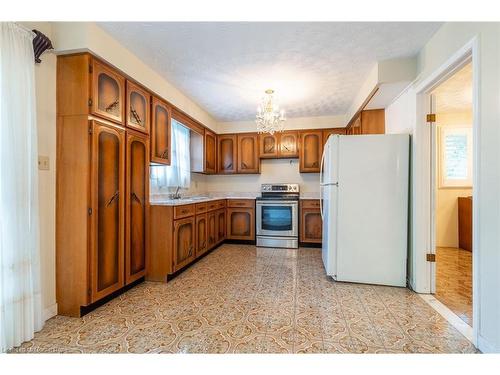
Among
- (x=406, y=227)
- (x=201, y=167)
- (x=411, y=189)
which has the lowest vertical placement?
(x=406, y=227)

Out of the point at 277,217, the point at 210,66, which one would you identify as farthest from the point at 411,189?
the point at 210,66

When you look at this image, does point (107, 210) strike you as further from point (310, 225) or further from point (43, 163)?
point (310, 225)

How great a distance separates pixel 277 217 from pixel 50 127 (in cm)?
341

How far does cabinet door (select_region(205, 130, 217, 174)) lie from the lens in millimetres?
4484

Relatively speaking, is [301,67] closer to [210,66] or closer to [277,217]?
[210,66]

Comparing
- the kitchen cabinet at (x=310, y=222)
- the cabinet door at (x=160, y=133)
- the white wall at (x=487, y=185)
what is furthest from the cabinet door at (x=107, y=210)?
the kitchen cabinet at (x=310, y=222)

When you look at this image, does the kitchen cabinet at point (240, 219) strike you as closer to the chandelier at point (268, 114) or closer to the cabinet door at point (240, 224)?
the cabinet door at point (240, 224)

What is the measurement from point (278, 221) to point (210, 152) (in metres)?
1.86

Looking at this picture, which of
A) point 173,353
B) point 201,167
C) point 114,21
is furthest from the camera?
point 201,167

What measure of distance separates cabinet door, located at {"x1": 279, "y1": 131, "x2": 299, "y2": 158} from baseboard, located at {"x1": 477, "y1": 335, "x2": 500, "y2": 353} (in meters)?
3.58

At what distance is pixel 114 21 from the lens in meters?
1.95

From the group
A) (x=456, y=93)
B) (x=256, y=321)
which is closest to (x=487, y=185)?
(x=256, y=321)

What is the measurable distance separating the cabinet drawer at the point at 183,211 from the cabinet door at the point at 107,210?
1.97 ft

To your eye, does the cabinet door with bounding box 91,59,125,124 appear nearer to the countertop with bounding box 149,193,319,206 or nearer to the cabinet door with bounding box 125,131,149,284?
the cabinet door with bounding box 125,131,149,284
